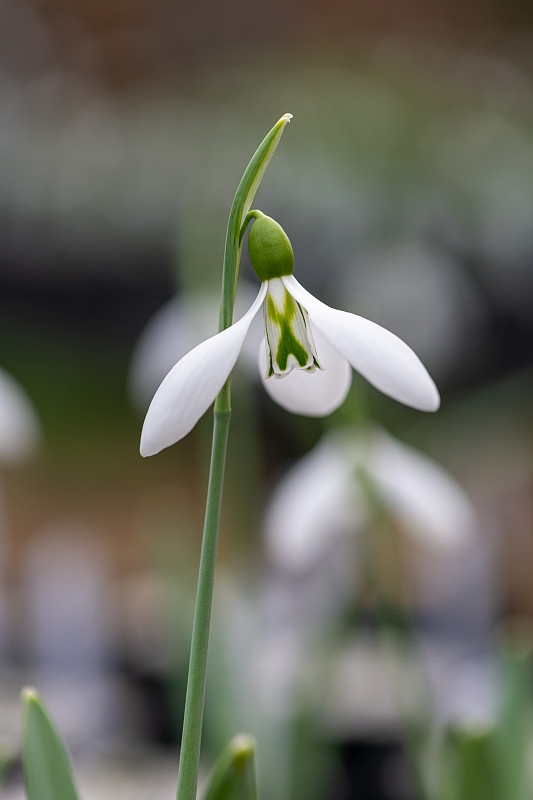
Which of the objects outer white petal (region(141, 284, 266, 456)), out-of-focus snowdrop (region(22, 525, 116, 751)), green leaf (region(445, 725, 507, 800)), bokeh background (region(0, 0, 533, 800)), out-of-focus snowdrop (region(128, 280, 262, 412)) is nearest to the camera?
outer white petal (region(141, 284, 266, 456))

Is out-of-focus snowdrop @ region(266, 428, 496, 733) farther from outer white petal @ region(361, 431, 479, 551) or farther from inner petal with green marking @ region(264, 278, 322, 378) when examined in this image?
inner petal with green marking @ region(264, 278, 322, 378)

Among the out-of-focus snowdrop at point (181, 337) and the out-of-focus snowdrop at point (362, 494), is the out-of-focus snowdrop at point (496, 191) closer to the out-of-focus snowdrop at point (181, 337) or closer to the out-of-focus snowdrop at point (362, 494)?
the out-of-focus snowdrop at point (181, 337)

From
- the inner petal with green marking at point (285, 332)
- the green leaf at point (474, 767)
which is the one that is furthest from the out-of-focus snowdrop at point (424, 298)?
the inner petal with green marking at point (285, 332)

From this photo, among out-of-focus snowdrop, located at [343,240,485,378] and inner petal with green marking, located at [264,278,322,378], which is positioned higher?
out-of-focus snowdrop, located at [343,240,485,378]

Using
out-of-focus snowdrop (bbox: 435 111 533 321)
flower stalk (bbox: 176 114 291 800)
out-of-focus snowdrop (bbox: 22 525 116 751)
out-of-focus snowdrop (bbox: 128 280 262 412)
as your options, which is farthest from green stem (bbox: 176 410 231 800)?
out-of-focus snowdrop (bbox: 435 111 533 321)

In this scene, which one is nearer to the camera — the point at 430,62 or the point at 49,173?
the point at 49,173

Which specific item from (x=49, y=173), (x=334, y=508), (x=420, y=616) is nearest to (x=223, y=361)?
(x=334, y=508)

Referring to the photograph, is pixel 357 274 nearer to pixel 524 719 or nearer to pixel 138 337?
pixel 138 337
